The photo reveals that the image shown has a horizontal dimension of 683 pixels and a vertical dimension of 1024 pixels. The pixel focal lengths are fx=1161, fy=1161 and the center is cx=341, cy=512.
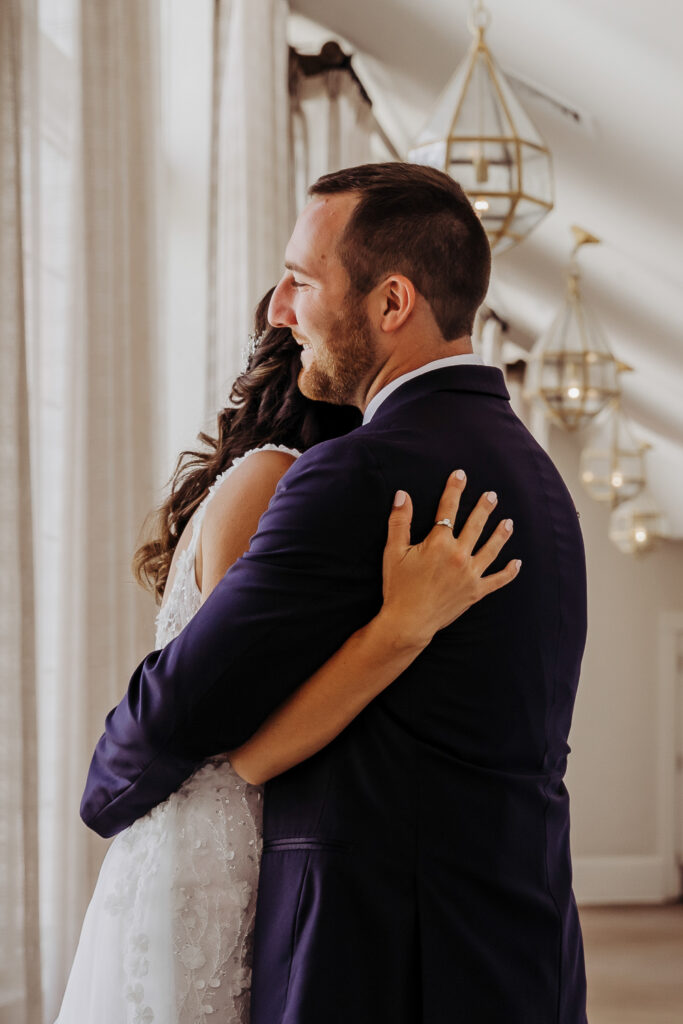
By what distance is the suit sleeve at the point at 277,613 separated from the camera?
1.36 meters

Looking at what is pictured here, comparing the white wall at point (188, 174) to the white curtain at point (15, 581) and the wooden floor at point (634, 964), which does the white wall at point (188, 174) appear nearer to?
the white curtain at point (15, 581)

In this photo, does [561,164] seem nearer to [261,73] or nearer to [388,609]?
[261,73]

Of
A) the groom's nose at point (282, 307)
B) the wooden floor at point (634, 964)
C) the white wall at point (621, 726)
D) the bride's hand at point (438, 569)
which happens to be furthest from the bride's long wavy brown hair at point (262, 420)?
Answer: the white wall at point (621, 726)

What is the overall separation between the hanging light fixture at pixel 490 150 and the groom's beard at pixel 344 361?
1503mm

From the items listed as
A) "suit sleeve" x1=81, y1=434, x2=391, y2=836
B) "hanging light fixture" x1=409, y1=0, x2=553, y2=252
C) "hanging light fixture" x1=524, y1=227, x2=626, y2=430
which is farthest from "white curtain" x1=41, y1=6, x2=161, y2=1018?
"hanging light fixture" x1=524, y1=227, x2=626, y2=430

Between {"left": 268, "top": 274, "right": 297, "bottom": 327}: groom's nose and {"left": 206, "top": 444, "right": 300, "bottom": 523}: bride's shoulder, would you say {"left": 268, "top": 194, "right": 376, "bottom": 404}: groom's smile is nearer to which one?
{"left": 268, "top": 274, "right": 297, "bottom": 327}: groom's nose

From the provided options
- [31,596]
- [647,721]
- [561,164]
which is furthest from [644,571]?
[31,596]

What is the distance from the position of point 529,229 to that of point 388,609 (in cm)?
194

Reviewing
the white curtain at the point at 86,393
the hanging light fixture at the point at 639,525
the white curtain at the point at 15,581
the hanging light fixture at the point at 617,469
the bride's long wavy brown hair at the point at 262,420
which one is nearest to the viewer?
the bride's long wavy brown hair at the point at 262,420

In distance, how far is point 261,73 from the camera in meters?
4.27

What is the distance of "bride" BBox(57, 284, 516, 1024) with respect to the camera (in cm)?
139

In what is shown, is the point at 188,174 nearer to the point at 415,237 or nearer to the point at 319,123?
the point at 319,123

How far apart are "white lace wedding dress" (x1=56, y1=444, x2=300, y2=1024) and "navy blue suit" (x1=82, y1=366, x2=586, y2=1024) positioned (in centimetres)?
8

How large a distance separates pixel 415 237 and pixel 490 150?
5.14ft
